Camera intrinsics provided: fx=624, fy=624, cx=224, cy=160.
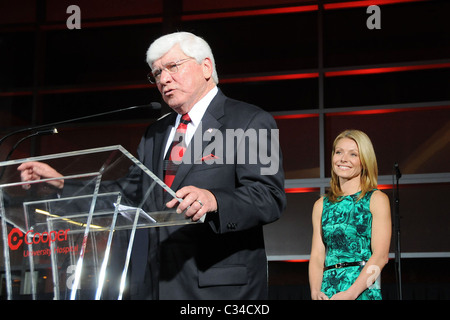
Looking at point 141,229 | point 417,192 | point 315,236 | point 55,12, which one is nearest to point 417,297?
point 417,192

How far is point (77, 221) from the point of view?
1479mm

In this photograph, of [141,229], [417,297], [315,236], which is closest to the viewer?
[141,229]

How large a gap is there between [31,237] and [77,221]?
0.12 meters

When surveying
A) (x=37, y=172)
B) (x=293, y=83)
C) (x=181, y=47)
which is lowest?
(x=37, y=172)

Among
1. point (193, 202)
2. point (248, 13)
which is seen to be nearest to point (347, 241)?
point (193, 202)

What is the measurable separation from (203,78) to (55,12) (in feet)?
13.7

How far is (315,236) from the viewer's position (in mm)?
2734

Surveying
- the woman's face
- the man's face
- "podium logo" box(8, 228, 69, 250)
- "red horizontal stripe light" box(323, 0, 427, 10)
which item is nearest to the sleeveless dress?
the woman's face

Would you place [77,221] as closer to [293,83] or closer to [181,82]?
[181,82]

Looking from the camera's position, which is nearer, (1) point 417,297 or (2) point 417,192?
(1) point 417,297

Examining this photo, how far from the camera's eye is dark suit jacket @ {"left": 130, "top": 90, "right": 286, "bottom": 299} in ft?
5.54

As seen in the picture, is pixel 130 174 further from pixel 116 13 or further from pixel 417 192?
pixel 116 13

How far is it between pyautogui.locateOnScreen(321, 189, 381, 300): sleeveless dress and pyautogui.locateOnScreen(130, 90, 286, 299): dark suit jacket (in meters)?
0.76

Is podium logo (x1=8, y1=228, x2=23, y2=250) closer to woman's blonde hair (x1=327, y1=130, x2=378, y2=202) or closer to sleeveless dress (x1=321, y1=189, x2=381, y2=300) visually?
sleeveless dress (x1=321, y1=189, x2=381, y2=300)
